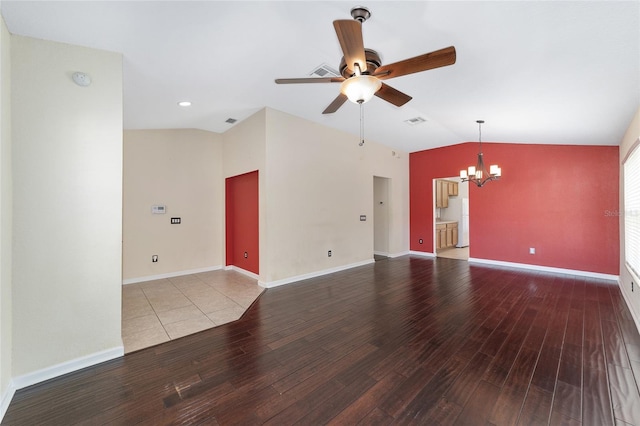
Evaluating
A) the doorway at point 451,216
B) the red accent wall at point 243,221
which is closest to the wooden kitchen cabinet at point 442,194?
the doorway at point 451,216

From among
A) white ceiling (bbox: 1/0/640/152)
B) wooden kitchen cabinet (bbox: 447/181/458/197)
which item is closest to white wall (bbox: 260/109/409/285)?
white ceiling (bbox: 1/0/640/152)

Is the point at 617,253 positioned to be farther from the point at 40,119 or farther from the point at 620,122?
the point at 40,119

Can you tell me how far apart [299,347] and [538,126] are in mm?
4712

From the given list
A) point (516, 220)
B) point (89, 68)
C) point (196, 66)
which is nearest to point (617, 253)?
point (516, 220)

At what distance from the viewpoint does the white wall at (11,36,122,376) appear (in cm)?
199

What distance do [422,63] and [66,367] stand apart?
3.62 metres

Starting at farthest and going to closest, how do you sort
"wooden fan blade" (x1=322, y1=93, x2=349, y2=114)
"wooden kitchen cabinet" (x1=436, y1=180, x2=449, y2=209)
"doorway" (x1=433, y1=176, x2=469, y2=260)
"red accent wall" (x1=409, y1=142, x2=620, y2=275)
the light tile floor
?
"wooden kitchen cabinet" (x1=436, y1=180, x2=449, y2=209) < "doorway" (x1=433, y1=176, x2=469, y2=260) < "red accent wall" (x1=409, y1=142, x2=620, y2=275) < the light tile floor < "wooden fan blade" (x1=322, y1=93, x2=349, y2=114)

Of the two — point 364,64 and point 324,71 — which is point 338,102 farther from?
point 364,64

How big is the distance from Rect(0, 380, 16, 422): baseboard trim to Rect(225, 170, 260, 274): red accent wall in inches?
121

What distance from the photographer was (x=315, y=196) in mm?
4984

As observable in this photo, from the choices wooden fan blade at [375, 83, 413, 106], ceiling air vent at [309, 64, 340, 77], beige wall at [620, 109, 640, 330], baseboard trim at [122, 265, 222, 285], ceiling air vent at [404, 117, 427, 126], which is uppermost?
ceiling air vent at [404, 117, 427, 126]

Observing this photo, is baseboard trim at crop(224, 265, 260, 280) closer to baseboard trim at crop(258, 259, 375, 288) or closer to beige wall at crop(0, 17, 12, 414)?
baseboard trim at crop(258, 259, 375, 288)

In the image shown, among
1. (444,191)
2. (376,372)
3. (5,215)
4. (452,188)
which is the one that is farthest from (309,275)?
(452,188)

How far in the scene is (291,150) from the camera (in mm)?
4582
